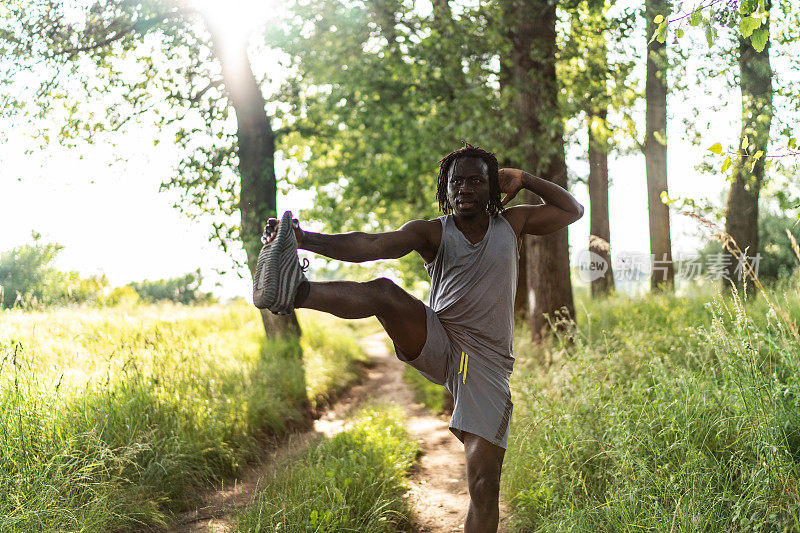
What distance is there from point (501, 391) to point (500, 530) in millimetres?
1350

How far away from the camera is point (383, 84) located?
1299 centimetres

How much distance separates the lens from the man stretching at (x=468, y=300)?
3.69m

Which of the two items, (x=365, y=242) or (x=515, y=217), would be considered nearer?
(x=365, y=242)

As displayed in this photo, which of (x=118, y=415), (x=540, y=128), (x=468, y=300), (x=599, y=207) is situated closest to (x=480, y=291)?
(x=468, y=300)

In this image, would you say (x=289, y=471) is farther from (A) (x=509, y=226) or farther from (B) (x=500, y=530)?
(A) (x=509, y=226)

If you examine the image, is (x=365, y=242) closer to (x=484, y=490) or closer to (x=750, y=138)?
(x=484, y=490)

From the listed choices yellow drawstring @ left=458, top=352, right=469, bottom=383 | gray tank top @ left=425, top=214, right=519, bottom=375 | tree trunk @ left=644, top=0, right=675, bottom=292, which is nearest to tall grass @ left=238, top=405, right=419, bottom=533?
yellow drawstring @ left=458, top=352, right=469, bottom=383

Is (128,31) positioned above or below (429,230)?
above

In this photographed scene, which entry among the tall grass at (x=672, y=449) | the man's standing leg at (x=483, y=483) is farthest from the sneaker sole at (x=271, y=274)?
the tall grass at (x=672, y=449)

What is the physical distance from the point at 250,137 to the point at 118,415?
6556mm

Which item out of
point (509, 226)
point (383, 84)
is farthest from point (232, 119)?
point (509, 226)

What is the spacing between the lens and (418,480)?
6.07m

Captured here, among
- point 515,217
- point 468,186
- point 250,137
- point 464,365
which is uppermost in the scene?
point 250,137

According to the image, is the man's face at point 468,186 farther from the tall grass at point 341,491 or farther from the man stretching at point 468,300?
the tall grass at point 341,491
